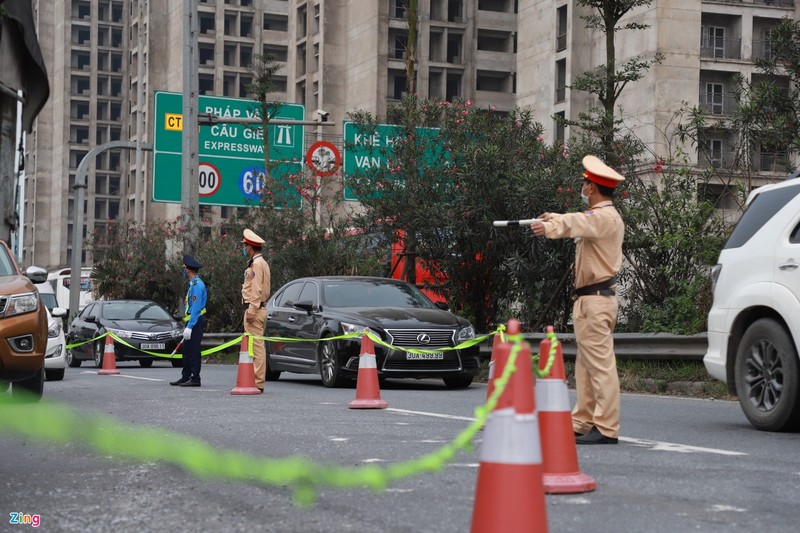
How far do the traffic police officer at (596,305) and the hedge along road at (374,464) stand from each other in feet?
0.88

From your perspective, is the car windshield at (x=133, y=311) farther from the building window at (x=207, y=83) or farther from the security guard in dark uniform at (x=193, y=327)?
the building window at (x=207, y=83)

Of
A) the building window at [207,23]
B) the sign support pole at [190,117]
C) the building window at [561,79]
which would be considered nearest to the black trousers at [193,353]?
the sign support pole at [190,117]

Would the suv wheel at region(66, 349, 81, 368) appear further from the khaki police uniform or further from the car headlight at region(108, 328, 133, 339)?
the khaki police uniform

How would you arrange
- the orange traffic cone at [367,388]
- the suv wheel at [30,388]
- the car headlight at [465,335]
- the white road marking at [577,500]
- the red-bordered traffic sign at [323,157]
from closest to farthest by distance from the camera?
the white road marking at [577,500] → the orange traffic cone at [367,388] → the suv wheel at [30,388] → the car headlight at [465,335] → the red-bordered traffic sign at [323,157]

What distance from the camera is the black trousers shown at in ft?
56.0

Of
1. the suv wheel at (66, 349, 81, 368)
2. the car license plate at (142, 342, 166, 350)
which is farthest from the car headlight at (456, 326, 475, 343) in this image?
the suv wheel at (66, 349, 81, 368)

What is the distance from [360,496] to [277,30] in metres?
104

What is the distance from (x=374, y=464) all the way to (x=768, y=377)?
3.67 metres

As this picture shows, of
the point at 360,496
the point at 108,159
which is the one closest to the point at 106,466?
the point at 360,496

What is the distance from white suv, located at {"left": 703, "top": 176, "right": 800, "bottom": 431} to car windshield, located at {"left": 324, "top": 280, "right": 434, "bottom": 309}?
7.31 meters

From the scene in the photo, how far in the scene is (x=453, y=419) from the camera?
11.0 meters

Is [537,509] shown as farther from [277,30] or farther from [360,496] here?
[277,30]

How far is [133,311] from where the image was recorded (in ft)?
91.8

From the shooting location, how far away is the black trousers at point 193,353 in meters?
17.1
